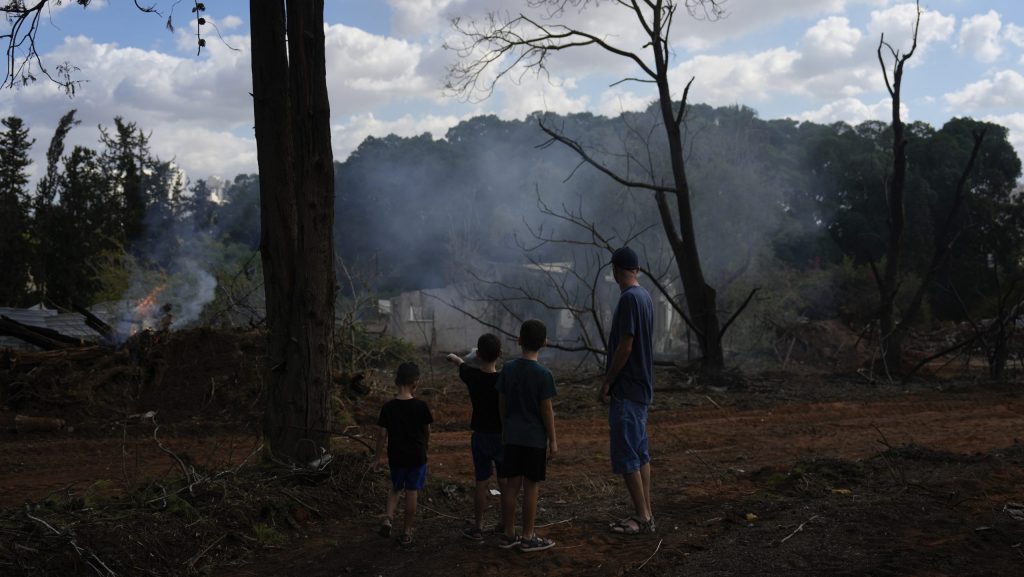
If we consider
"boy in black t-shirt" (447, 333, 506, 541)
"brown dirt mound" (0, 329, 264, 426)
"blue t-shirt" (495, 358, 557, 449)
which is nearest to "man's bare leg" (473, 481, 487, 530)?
"boy in black t-shirt" (447, 333, 506, 541)

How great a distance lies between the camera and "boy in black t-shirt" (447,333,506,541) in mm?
5730

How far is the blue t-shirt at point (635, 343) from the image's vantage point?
5.64 m

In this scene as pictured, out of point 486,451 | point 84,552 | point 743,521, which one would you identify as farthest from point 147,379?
point 743,521

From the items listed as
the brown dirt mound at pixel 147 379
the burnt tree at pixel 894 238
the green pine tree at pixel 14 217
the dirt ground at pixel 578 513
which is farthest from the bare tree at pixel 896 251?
the green pine tree at pixel 14 217

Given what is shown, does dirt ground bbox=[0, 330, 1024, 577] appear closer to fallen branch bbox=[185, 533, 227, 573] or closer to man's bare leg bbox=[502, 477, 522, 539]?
fallen branch bbox=[185, 533, 227, 573]

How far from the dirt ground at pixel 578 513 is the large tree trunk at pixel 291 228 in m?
0.48

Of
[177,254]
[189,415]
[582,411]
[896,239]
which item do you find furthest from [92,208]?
[896,239]

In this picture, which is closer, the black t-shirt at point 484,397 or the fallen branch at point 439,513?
the black t-shirt at point 484,397

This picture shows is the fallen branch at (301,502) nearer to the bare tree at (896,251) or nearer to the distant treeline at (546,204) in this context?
the bare tree at (896,251)

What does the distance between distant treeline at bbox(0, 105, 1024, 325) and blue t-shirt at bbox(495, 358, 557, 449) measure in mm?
19777

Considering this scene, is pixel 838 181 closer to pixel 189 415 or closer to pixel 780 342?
pixel 780 342

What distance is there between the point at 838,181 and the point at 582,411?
3277 centimetres

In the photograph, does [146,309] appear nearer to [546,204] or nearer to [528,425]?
[528,425]

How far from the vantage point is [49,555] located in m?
4.95
